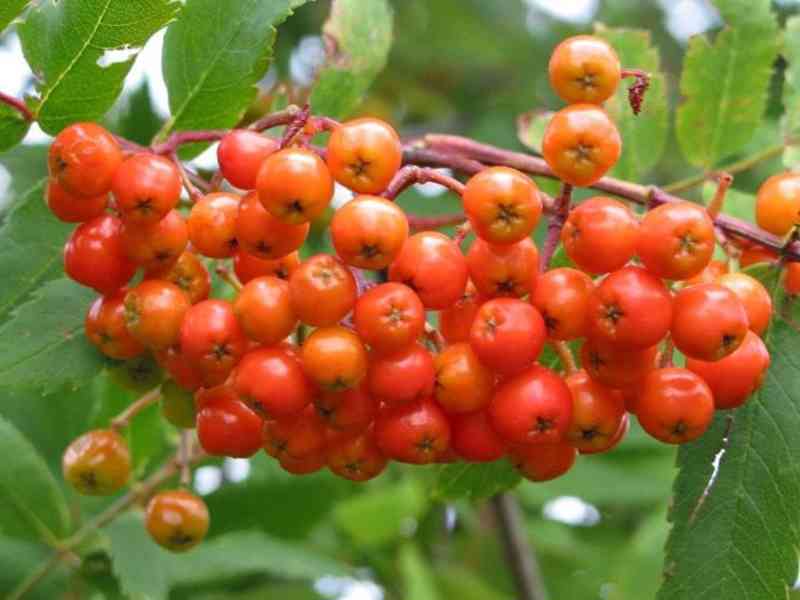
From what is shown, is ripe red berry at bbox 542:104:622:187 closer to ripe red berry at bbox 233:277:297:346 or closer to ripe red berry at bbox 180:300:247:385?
ripe red berry at bbox 233:277:297:346

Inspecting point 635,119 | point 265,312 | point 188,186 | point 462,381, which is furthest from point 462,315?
point 635,119

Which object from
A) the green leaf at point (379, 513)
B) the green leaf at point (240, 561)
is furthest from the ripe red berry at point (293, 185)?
the green leaf at point (379, 513)

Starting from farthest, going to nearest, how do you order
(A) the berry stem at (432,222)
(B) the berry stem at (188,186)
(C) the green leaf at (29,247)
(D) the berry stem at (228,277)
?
(A) the berry stem at (432,222)
(C) the green leaf at (29,247)
(D) the berry stem at (228,277)
(B) the berry stem at (188,186)

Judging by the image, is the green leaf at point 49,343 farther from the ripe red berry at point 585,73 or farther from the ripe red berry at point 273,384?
the ripe red berry at point 585,73

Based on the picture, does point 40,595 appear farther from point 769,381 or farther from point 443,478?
point 769,381

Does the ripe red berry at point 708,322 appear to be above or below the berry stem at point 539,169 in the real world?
above

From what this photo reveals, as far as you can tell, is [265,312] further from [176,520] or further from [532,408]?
[176,520]

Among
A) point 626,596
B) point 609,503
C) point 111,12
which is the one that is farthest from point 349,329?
point 609,503
